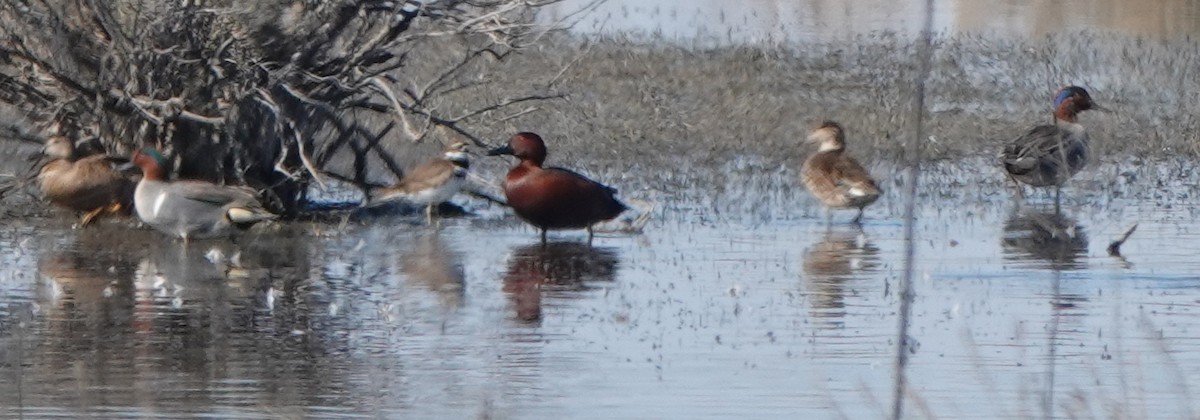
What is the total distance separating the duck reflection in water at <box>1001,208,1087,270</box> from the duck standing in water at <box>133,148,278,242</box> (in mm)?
3534

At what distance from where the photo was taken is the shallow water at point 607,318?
7027mm

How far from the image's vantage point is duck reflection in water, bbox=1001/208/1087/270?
10391 millimetres

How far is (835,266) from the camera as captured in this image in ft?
33.4

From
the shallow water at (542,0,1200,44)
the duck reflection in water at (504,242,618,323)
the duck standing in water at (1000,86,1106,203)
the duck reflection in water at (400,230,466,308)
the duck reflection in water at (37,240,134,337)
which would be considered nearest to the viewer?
the duck reflection in water at (37,240,134,337)

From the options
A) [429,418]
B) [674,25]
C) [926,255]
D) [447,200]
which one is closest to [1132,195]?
[926,255]

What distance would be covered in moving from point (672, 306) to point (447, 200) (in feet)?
11.3

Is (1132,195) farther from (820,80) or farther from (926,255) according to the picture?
(820,80)

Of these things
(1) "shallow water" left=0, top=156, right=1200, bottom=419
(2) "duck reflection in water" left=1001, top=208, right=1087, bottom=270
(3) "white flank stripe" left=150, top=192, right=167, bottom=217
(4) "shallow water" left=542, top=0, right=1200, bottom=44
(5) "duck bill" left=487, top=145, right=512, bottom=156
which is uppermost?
(4) "shallow water" left=542, top=0, right=1200, bottom=44

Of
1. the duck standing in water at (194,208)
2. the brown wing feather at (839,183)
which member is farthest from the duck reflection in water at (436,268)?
the brown wing feather at (839,183)

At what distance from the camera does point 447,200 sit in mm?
12242

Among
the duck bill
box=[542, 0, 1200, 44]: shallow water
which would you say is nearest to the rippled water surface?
the duck bill

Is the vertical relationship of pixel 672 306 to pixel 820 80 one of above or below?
below

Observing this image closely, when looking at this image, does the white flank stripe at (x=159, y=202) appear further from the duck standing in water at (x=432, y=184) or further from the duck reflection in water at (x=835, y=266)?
the duck reflection in water at (x=835, y=266)

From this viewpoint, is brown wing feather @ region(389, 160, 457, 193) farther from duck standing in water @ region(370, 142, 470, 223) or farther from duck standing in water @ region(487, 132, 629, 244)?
duck standing in water @ region(487, 132, 629, 244)
